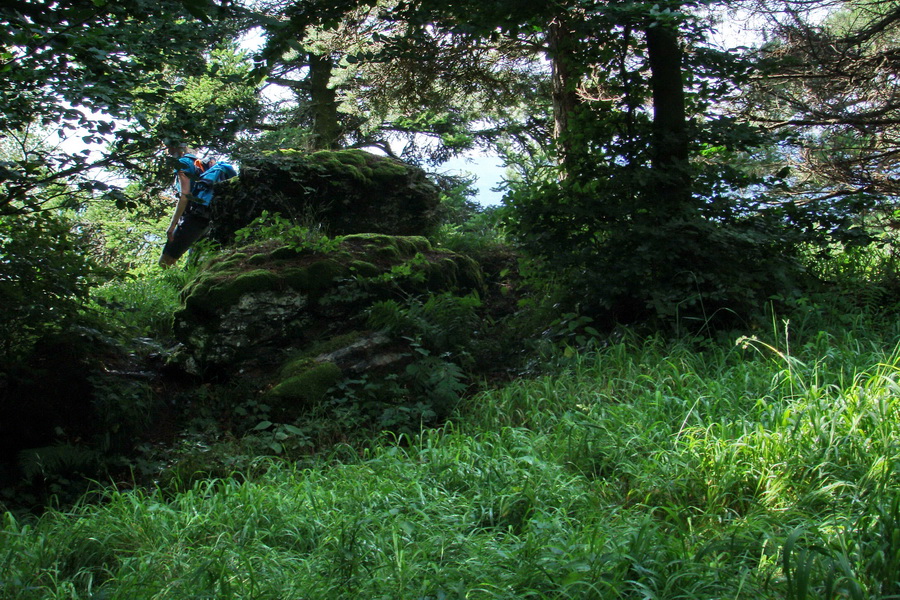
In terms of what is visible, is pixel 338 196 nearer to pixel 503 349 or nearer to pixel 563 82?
pixel 563 82

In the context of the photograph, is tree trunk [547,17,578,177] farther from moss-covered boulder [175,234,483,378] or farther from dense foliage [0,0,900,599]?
moss-covered boulder [175,234,483,378]

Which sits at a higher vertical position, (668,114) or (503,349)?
(668,114)

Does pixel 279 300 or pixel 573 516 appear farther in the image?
pixel 279 300

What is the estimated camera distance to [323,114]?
44.3 ft

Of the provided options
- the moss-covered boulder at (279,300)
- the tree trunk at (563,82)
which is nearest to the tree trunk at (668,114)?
the tree trunk at (563,82)

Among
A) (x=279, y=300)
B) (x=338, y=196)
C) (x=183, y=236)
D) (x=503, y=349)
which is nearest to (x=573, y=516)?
(x=503, y=349)

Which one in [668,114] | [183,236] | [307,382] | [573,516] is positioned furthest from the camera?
[183,236]

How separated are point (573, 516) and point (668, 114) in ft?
14.7

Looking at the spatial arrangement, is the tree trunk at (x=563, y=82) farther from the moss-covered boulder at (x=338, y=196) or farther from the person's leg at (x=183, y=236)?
the person's leg at (x=183, y=236)

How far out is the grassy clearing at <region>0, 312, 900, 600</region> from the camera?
8.34 feet

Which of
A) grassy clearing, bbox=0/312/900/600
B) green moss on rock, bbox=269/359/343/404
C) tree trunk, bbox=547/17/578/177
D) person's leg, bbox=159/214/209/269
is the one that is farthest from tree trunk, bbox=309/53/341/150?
grassy clearing, bbox=0/312/900/600

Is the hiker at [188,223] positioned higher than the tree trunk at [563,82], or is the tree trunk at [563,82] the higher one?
the tree trunk at [563,82]

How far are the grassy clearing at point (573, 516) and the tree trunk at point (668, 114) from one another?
200 cm

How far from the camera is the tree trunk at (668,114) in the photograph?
6062mm
